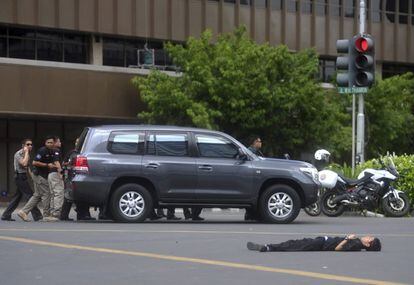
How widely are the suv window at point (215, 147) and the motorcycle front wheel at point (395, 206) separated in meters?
4.58

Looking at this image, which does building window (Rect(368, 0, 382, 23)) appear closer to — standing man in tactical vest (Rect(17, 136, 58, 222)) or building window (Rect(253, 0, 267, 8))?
building window (Rect(253, 0, 267, 8))

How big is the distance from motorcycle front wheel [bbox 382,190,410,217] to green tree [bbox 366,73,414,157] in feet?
45.3

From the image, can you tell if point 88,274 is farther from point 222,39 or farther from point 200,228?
point 222,39

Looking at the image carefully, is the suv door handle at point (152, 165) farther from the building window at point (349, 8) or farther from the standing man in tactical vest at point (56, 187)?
the building window at point (349, 8)

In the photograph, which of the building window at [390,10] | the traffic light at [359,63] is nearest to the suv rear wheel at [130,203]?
the traffic light at [359,63]

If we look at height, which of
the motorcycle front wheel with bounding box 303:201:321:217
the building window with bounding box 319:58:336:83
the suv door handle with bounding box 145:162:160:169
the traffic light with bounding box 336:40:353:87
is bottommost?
the motorcycle front wheel with bounding box 303:201:321:217

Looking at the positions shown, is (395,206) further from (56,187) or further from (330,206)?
Result: (56,187)

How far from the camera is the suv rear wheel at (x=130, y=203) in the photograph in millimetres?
14836

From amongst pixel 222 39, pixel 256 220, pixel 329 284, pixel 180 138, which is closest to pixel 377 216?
pixel 256 220

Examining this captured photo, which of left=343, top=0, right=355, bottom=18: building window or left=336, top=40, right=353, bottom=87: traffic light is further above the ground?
left=343, top=0, right=355, bottom=18: building window

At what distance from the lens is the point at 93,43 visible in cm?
3175

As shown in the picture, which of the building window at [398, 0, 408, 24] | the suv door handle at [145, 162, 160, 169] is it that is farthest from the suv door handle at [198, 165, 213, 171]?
the building window at [398, 0, 408, 24]

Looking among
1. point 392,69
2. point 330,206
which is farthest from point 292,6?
point 330,206

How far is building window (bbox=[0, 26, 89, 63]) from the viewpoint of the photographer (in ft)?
98.7
